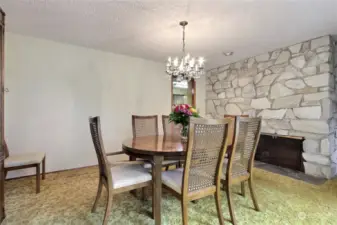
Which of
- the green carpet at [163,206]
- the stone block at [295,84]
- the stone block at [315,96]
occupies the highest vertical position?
the stone block at [295,84]

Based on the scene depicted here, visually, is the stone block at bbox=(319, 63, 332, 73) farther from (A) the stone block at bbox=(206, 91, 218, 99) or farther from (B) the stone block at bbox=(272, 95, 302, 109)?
(A) the stone block at bbox=(206, 91, 218, 99)

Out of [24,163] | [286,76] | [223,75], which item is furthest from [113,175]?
[223,75]

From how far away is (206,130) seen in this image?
1534 mm

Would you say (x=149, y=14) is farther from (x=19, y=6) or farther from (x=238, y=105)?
(x=238, y=105)

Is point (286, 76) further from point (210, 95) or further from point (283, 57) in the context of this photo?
point (210, 95)

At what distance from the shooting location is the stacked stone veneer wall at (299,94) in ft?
9.89

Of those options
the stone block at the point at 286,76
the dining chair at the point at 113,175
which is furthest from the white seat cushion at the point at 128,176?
the stone block at the point at 286,76

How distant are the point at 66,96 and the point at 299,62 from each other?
4181 mm

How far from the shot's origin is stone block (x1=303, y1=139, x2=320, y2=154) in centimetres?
312

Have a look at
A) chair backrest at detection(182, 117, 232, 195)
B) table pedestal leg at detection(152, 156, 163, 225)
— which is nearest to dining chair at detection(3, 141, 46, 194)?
table pedestal leg at detection(152, 156, 163, 225)

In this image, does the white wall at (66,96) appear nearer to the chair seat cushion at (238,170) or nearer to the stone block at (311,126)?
the chair seat cushion at (238,170)

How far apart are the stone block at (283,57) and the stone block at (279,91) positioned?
432 millimetres

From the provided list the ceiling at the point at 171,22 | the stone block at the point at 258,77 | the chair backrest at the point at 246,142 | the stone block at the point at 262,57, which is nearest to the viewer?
the chair backrest at the point at 246,142

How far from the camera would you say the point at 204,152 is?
5.26 feet
